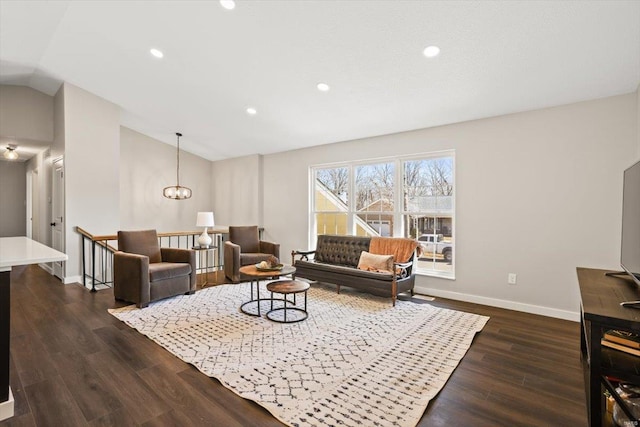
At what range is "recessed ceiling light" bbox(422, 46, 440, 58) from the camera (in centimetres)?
300

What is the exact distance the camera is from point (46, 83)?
5.25m

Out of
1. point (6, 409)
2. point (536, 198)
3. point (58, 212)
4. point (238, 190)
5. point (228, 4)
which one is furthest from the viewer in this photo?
point (238, 190)

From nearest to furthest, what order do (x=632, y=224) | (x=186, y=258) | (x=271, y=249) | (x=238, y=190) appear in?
1. (x=632, y=224)
2. (x=186, y=258)
3. (x=271, y=249)
4. (x=238, y=190)

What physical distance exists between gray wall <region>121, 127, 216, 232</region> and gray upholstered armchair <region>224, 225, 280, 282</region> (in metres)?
2.48

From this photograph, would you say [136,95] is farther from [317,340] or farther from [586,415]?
[586,415]

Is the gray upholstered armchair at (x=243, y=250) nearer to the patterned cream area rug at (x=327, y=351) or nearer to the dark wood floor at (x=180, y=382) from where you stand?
the patterned cream area rug at (x=327, y=351)

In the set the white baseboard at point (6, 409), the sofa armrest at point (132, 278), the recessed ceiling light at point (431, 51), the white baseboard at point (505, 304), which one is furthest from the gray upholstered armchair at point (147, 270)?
the recessed ceiling light at point (431, 51)

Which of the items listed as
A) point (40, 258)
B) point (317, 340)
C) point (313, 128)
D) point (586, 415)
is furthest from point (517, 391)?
point (313, 128)

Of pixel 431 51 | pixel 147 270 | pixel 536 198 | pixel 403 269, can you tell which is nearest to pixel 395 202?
pixel 403 269

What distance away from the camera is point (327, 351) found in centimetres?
277

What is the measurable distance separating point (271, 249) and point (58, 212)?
380 centimetres

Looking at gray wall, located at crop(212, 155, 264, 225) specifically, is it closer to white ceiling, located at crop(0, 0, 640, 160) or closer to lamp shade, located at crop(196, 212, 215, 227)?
lamp shade, located at crop(196, 212, 215, 227)

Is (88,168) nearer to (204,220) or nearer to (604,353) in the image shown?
(204,220)

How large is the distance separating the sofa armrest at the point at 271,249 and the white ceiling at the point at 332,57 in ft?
7.14
